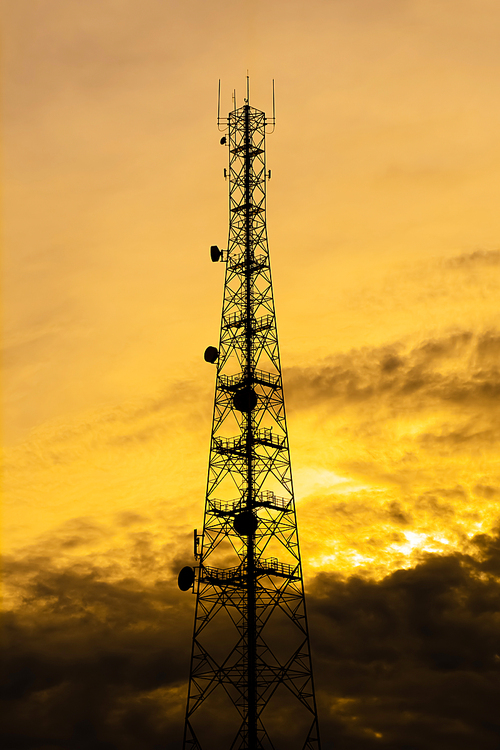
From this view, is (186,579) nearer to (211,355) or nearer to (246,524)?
(246,524)

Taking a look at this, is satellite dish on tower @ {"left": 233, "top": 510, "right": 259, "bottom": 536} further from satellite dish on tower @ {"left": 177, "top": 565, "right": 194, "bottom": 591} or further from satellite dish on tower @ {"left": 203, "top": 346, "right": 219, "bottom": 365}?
satellite dish on tower @ {"left": 203, "top": 346, "right": 219, "bottom": 365}

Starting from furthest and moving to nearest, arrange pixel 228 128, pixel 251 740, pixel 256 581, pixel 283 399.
Answer: pixel 228 128
pixel 283 399
pixel 256 581
pixel 251 740

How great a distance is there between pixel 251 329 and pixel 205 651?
29.2 meters

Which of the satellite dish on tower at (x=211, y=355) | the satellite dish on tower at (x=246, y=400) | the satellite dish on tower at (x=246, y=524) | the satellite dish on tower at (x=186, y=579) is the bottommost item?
the satellite dish on tower at (x=186, y=579)

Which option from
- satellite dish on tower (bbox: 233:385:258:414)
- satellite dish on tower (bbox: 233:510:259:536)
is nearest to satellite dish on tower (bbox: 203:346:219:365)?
satellite dish on tower (bbox: 233:385:258:414)

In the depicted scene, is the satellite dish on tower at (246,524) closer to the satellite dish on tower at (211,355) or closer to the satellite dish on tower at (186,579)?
the satellite dish on tower at (186,579)

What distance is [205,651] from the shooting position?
74.2 m

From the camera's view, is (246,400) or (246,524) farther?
(246,400)

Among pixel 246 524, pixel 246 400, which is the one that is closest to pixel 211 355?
pixel 246 400

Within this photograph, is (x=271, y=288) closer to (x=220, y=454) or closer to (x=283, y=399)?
(x=283, y=399)

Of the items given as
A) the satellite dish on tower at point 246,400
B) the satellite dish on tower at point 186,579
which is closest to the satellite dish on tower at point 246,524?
the satellite dish on tower at point 186,579

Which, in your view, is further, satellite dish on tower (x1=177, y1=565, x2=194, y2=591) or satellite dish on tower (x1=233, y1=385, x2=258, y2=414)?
satellite dish on tower (x1=233, y1=385, x2=258, y2=414)

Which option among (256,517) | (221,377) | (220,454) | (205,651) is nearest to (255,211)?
(221,377)

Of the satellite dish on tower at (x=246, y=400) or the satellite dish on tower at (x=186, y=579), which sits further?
the satellite dish on tower at (x=246, y=400)
